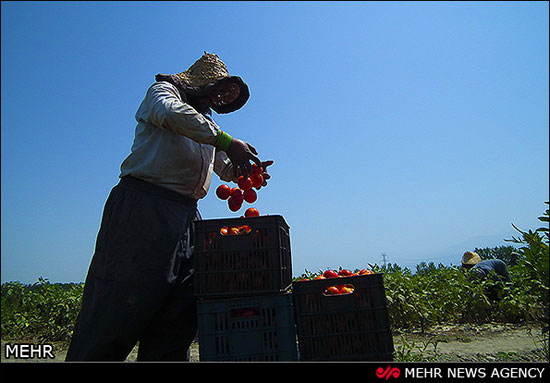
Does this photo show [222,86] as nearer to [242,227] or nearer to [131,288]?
[242,227]

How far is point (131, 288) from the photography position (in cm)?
208

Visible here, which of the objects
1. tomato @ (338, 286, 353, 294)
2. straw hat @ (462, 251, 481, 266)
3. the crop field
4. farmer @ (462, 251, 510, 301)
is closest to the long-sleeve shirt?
tomato @ (338, 286, 353, 294)

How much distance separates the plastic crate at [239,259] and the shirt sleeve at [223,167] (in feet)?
3.39

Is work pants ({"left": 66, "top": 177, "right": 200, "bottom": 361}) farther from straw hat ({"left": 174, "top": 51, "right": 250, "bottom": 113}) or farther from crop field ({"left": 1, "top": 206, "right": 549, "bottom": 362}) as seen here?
crop field ({"left": 1, "top": 206, "right": 549, "bottom": 362})

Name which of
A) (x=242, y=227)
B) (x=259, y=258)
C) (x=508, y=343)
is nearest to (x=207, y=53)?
(x=242, y=227)

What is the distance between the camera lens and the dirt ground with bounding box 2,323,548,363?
346cm

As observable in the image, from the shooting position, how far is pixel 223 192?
2922 mm

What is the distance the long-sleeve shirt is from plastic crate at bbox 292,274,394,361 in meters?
0.96

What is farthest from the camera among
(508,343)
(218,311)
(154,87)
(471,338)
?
(471,338)

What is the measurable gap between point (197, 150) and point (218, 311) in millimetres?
1019
